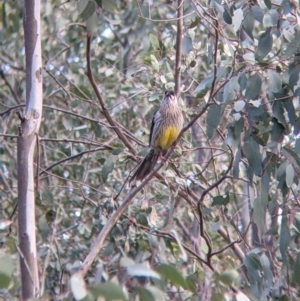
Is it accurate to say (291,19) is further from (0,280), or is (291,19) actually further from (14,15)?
(14,15)

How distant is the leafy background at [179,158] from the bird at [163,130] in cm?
11

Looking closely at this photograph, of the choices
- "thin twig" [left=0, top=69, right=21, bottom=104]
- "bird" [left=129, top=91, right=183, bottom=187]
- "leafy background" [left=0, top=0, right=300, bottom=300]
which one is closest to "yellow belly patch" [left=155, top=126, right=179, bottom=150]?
"bird" [left=129, top=91, right=183, bottom=187]

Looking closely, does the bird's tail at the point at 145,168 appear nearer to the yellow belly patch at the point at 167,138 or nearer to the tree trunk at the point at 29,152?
the yellow belly patch at the point at 167,138

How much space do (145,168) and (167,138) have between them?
558 millimetres

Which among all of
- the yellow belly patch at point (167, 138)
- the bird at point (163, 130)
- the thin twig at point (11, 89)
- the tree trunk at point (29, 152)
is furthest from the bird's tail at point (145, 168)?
the thin twig at point (11, 89)

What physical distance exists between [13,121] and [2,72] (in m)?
0.71

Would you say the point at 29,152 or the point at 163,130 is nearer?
the point at 29,152

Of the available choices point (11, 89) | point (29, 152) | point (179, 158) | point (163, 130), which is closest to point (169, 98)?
point (163, 130)

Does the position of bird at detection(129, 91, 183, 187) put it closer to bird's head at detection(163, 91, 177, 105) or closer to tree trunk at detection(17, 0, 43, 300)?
bird's head at detection(163, 91, 177, 105)

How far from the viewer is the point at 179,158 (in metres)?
4.89

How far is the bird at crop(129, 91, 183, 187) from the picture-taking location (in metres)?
4.95

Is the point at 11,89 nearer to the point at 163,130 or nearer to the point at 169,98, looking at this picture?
the point at 163,130

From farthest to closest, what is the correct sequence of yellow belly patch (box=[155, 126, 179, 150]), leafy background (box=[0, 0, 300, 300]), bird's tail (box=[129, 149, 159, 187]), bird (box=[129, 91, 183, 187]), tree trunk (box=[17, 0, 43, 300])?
yellow belly patch (box=[155, 126, 179, 150]) → bird (box=[129, 91, 183, 187]) → bird's tail (box=[129, 149, 159, 187]) → leafy background (box=[0, 0, 300, 300]) → tree trunk (box=[17, 0, 43, 300])

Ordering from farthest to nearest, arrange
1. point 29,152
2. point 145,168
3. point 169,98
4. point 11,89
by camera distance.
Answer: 1. point 11,89
2. point 169,98
3. point 145,168
4. point 29,152
